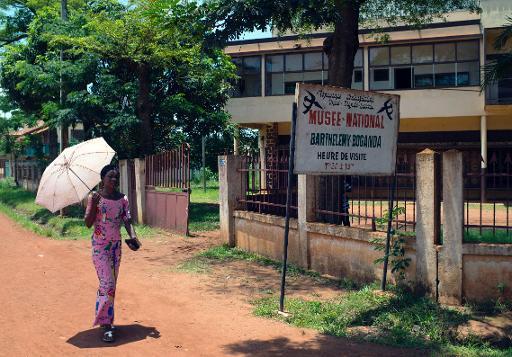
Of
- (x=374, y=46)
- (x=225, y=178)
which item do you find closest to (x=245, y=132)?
(x=374, y=46)

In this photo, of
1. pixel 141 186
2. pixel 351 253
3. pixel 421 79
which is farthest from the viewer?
pixel 421 79

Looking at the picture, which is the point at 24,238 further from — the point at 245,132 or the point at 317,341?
the point at 245,132

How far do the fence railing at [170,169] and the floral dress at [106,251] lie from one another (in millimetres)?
6872

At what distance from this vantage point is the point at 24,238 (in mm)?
14133

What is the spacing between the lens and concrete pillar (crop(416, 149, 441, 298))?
6.55m

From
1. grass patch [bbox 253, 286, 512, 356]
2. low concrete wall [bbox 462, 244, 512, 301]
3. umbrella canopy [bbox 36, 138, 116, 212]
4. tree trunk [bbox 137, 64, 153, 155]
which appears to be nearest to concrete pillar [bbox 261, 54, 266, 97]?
tree trunk [bbox 137, 64, 153, 155]

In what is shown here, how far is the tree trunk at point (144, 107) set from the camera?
1691 centimetres

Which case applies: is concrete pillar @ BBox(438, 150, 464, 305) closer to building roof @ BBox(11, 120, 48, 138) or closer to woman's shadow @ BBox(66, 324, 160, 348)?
woman's shadow @ BBox(66, 324, 160, 348)

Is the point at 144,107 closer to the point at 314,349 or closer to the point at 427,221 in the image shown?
the point at 427,221

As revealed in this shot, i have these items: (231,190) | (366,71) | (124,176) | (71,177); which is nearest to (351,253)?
(231,190)

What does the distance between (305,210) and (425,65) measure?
551 inches

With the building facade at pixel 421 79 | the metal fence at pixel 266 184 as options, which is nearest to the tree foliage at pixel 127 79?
the building facade at pixel 421 79

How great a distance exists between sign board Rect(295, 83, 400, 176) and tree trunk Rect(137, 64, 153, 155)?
11.1m

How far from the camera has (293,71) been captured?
22016mm
